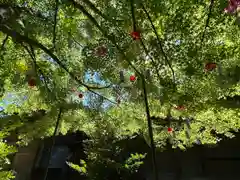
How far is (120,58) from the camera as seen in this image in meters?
1.65

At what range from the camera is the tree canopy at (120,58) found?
1592 millimetres

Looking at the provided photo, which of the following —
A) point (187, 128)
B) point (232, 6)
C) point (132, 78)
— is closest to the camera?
point (232, 6)

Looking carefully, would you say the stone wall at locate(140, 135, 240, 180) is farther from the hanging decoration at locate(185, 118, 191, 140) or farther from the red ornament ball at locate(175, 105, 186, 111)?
the red ornament ball at locate(175, 105, 186, 111)

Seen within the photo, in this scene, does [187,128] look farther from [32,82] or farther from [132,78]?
[32,82]

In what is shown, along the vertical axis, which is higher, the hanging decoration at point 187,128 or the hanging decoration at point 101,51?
Result: the hanging decoration at point 101,51

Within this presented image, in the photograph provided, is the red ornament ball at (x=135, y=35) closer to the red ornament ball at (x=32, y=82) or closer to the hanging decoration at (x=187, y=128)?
the red ornament ball at (x=32, y=82)

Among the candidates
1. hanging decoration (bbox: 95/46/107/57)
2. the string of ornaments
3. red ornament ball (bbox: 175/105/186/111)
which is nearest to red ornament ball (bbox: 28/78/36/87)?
the string of ornaments

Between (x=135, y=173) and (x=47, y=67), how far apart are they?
8.93ft

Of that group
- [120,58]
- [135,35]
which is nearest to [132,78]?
[120,58]

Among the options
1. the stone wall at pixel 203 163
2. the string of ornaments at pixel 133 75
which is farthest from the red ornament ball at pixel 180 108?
the stone wall at pixel 203 163

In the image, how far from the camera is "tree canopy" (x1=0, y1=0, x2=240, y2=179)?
159cm

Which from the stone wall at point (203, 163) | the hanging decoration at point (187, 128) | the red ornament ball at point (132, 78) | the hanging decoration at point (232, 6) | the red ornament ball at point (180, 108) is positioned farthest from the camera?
the stone wall at point (203, 163)

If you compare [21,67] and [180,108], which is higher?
[21,67]

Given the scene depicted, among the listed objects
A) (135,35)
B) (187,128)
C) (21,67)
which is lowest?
(187,128)
